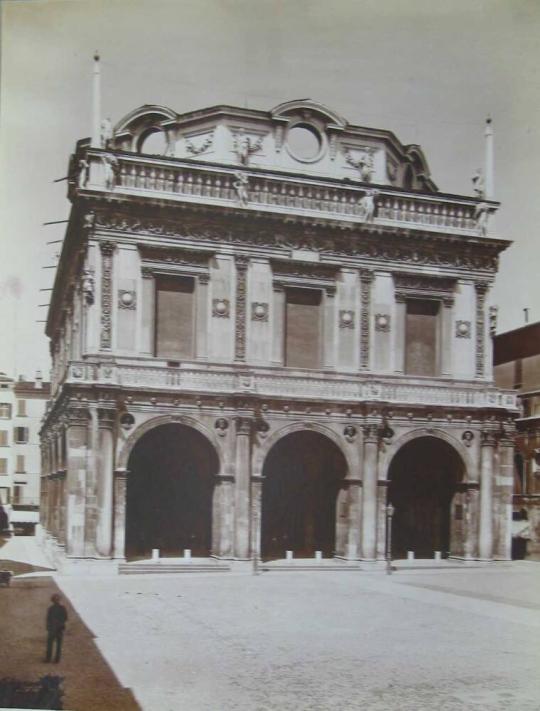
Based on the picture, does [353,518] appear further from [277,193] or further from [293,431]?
[277,193]

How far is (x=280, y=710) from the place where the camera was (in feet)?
38.4

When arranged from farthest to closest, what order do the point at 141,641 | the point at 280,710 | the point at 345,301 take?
the point at 345,301
the point at 141,641
the point at 280,710

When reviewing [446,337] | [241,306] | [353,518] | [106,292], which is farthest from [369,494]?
[106,292]

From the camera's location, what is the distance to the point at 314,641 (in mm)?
15570

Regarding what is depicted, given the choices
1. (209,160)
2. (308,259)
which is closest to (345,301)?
(308,259)

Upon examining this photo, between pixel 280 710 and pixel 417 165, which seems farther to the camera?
pixel 417 165

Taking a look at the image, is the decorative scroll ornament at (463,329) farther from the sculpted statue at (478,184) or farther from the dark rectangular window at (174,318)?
the dark rectangular window at (174,318)

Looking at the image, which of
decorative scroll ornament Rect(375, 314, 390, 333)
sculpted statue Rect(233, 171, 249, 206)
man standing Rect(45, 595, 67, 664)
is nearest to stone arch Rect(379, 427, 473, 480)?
decorative scroll ornament Rect(375, 314, 390, 333)

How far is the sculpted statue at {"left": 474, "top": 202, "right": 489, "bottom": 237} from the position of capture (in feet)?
94.3

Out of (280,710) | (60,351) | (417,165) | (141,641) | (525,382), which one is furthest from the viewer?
(60,351)

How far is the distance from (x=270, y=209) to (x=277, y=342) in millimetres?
3754

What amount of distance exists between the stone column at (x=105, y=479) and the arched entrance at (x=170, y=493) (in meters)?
1.27

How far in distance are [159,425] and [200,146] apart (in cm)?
865

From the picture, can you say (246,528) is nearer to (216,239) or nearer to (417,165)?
(216,239)
